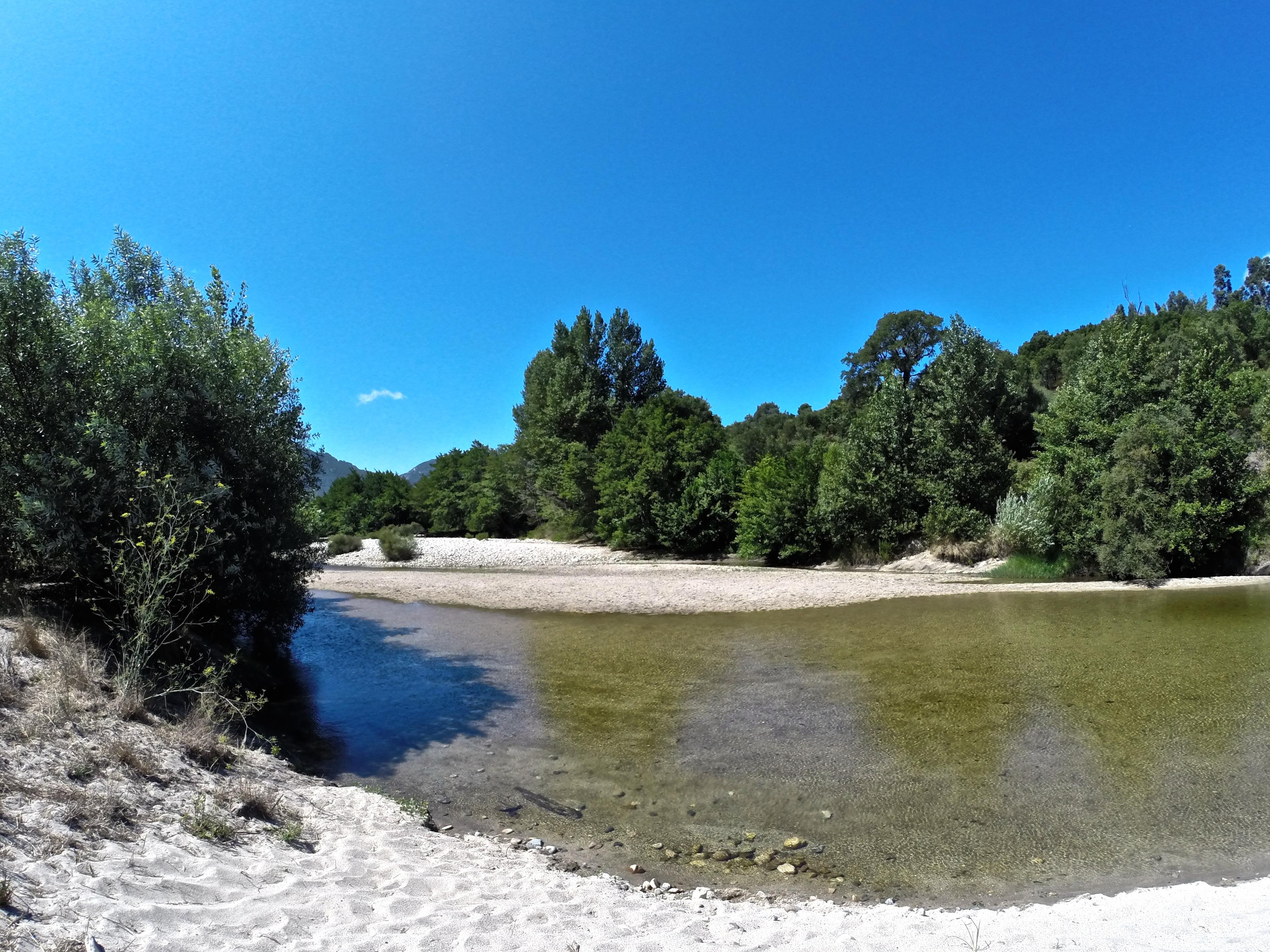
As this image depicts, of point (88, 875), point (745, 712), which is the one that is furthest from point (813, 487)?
point (88, 875)

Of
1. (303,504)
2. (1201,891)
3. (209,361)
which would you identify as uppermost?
(209,361)

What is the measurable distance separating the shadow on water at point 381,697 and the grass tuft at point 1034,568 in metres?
22.2

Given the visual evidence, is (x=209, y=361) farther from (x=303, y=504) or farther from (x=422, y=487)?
(x=422, y=487)

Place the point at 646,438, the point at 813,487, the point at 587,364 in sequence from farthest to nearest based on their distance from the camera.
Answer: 1. the point at 587,364
2. the point at 646,438
3. the point at 813,487

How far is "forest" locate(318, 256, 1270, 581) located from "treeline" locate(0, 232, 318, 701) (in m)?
3.96

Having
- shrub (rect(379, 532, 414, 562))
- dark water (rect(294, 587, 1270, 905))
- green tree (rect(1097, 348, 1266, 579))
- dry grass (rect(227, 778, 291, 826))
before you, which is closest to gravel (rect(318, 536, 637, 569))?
shrub (rect(379, 532, 414, 562))

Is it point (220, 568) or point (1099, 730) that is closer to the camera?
point (1099, 730)

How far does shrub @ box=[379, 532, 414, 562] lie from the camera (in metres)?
42.5

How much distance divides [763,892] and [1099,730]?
6.11m

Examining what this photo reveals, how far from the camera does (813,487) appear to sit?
1344 inches

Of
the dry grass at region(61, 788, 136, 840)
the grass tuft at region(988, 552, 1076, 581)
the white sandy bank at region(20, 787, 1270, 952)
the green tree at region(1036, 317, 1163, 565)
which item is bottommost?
the white sandy bank at region(20, 787, 1270, 952)

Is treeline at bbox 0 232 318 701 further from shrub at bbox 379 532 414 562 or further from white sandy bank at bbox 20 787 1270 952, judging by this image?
shrub at bbox 379 532 414 562

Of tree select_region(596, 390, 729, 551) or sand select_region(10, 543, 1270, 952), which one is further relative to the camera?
tree select_region(596, 390, 729, 551)

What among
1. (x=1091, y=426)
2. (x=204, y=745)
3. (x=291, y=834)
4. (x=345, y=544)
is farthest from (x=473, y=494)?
(x=291, y=834)
